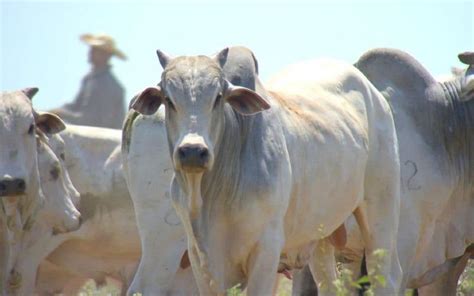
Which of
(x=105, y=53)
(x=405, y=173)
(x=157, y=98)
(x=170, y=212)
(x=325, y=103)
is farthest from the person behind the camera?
(x=105, y=53)

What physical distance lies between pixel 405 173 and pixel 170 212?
2.24m

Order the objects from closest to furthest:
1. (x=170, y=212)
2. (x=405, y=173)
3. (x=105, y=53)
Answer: (x=170, y=212)
(x=405, y=173)
(x=105, y=53)

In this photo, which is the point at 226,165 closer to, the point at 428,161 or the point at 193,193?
the point at 193,193

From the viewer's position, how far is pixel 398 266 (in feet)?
41.5

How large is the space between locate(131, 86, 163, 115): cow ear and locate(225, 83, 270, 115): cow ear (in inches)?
16.9

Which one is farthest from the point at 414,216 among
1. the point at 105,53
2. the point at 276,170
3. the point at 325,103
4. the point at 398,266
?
the point at 105,53

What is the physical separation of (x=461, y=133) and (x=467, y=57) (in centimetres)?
74

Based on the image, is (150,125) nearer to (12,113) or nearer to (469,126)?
(12,113)

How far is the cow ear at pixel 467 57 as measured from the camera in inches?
589

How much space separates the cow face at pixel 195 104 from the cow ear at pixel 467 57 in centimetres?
474

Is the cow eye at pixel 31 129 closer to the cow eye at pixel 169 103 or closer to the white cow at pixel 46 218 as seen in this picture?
the white cow at pixel 46 218

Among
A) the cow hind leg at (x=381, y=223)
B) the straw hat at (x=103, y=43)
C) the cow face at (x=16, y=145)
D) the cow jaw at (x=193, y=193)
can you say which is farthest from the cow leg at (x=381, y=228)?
the straw hat at (x=103, y=43)

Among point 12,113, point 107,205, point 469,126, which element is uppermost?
point 12,113

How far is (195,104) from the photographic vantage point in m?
10.3
